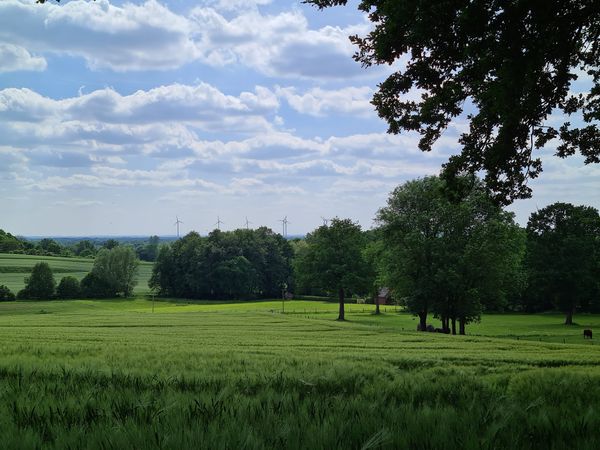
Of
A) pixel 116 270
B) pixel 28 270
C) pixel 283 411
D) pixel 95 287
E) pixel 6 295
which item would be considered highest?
pixel 283 411

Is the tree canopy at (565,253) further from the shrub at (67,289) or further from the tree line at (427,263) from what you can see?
the shrub at (67,289)

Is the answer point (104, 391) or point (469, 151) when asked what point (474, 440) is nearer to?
point (104, 391)

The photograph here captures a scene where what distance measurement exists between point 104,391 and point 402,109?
1002 cm

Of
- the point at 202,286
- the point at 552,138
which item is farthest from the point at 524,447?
the point at 202,286

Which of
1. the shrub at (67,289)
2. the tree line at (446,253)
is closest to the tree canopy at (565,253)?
the tree line at (446,253)

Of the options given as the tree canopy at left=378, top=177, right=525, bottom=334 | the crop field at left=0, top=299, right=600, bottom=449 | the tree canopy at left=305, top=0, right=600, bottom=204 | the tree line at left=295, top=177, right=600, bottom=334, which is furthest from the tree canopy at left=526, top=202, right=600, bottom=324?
the crop field at left=0, top=299, right=600, bottom=449

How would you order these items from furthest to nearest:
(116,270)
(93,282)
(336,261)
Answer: (116,270), (93,282), (336,261)

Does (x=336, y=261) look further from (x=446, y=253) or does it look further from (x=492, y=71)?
(x=492, y=71)

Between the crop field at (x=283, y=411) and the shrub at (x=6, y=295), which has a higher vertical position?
the crop field at (x=283, y=411)

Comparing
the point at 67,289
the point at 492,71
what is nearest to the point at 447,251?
the point at 492,71

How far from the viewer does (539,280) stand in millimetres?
78688

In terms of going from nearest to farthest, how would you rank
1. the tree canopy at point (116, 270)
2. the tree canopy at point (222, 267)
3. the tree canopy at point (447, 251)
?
the tree canopy at point (447, 251) < the tree canopy at point (222, 267) < the tree canopy at point (116, 270)

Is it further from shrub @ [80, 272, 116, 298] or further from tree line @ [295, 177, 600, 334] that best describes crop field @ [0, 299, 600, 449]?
shrub @ [80, 272, 116, 298]

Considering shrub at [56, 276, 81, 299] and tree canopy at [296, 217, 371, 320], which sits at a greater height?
tree canopy at [296, 217, 371, 320]
